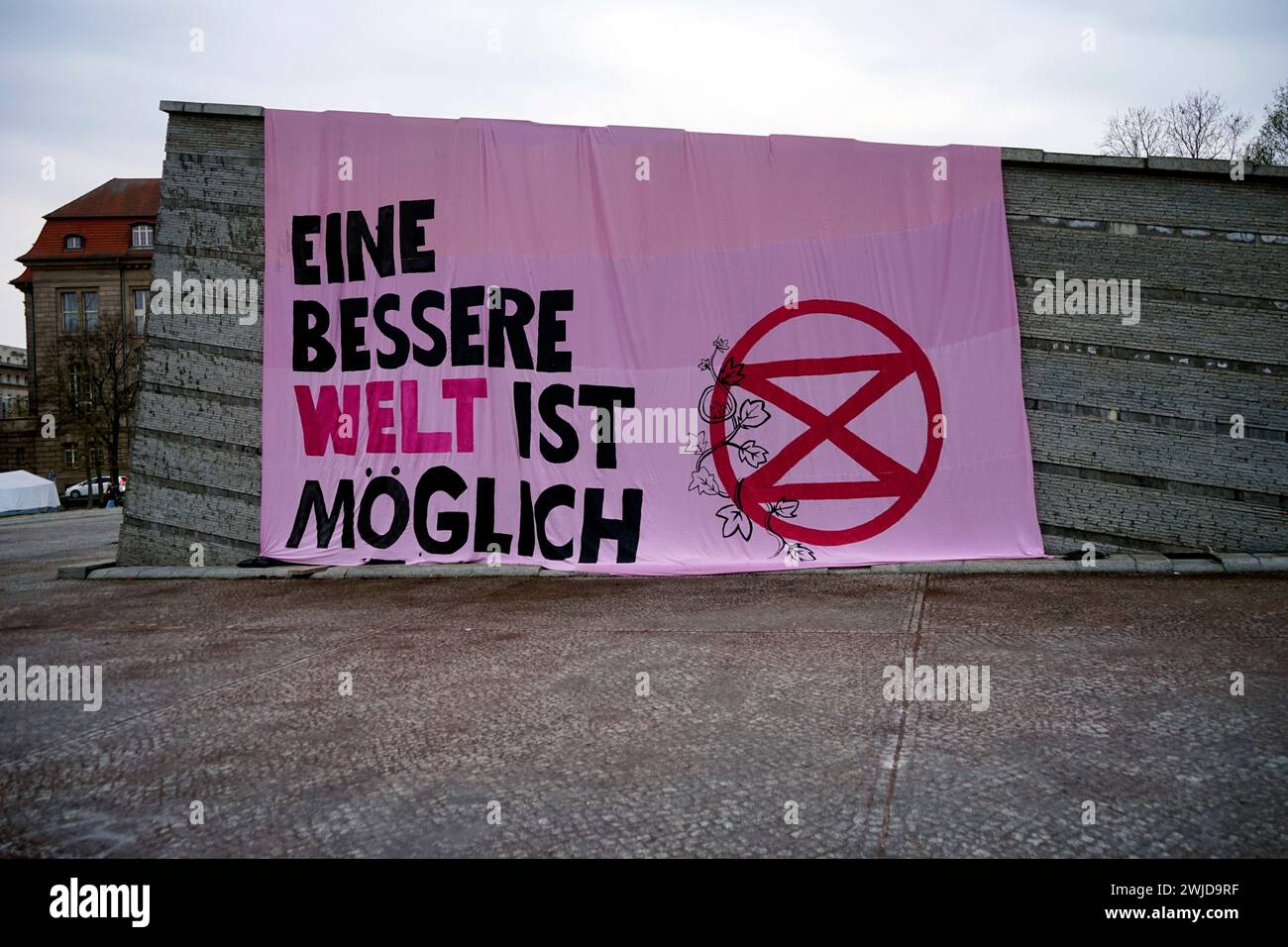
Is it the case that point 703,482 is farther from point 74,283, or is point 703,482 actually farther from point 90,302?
point 74,283

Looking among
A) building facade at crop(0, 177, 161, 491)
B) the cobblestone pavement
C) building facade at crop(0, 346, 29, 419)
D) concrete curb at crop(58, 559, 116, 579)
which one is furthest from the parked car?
building facade at crop(0, 346, 29, 419)

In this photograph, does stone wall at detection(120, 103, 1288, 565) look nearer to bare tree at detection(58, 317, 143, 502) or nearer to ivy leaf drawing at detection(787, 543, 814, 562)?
ivy leaf drawing at detection(787, 543, 814, 562)

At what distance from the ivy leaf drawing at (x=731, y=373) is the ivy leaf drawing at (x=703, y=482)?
0.94 metres

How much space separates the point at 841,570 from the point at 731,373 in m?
2.34

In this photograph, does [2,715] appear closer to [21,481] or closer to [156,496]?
[156,496]

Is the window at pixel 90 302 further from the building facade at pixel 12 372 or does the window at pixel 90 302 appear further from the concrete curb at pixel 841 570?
the concrete curb at pixel 841 570

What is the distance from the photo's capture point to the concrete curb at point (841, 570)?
8.63m

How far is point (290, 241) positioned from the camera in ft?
34.1

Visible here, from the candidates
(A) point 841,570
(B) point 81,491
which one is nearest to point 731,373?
(A) point 841,570

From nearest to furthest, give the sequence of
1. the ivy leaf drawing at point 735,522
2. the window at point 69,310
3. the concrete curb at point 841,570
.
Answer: the concrete curb at point 841,570, the ivy leaf drawing at point 735,522, the window at point 69,310

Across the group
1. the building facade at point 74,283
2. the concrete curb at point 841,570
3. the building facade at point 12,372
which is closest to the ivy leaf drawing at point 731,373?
the concrete curb at point 841,570

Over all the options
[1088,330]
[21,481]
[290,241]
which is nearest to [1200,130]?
[1088,330]

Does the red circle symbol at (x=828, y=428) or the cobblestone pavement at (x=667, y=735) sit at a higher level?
the red circle symbol at (x=828, y=428)

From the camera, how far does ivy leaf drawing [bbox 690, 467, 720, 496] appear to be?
380 inches
